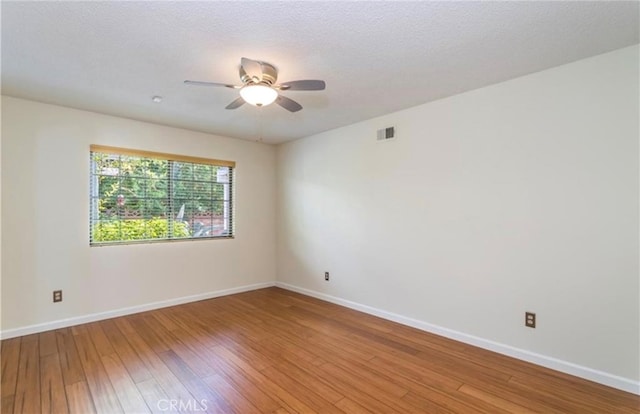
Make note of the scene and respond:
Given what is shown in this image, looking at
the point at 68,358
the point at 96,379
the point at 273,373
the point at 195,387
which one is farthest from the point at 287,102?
the point at 68,358

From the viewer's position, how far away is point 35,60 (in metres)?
2.34

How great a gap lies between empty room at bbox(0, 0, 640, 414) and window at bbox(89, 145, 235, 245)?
1.0 inches

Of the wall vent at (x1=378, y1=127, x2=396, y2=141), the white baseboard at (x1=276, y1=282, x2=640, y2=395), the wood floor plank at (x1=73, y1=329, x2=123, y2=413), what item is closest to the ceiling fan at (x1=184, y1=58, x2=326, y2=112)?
the wall vent at (x1=378, y1=127, x2=396, y2=141)

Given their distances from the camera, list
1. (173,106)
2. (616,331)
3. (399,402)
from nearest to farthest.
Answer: (399,402), (616,331), (173,106)

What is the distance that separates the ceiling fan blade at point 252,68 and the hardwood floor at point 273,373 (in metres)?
2.23

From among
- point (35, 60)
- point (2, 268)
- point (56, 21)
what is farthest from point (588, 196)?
point (2, 268)

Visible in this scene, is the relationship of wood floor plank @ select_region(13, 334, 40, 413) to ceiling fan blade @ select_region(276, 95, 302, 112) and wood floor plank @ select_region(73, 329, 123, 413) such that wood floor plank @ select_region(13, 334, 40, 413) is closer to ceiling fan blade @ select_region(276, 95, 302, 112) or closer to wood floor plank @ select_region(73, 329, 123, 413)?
wood floor plank @ select_region(73, 329, 123, 413)

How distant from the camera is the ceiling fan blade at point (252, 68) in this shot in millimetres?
1992

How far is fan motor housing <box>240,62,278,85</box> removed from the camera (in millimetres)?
2277

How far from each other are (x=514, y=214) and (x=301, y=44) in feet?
7.37

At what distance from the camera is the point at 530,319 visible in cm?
259

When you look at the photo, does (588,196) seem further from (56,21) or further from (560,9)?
(56,21)

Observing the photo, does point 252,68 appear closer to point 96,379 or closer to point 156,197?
point 96,379

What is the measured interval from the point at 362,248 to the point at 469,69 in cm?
227
